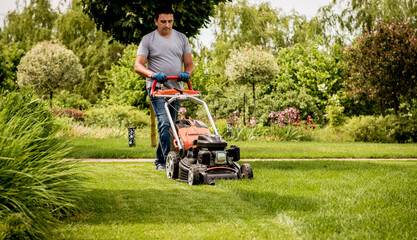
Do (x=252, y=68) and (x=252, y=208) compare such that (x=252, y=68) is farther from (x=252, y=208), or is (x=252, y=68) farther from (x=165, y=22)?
(x=252, y=208)

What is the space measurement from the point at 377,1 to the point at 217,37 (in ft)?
28.9

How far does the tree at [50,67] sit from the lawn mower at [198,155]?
14925 mm

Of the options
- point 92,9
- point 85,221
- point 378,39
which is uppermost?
point 378,39

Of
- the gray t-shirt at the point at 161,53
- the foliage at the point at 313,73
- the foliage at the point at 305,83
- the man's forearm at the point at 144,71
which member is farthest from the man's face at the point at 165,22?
the foliage at the point at 313,73

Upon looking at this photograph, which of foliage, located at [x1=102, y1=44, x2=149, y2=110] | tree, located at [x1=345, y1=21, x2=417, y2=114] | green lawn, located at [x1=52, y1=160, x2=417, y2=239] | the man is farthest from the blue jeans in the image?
foliage, located at [x1=102, y1=44, x2=149, y2=110]

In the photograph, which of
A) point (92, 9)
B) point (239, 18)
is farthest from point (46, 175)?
point (239, 18)

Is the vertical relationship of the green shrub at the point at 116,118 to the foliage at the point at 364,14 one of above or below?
below

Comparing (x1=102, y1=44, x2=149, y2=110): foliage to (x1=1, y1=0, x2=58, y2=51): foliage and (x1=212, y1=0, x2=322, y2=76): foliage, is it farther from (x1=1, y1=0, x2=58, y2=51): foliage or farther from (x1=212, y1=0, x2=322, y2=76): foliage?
(x1=1, y1=0, x2=58, y2=51): foliage

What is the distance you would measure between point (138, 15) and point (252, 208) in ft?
16.0

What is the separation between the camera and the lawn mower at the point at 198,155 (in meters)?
4.90

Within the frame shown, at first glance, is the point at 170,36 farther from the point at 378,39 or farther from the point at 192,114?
the point at 192,114

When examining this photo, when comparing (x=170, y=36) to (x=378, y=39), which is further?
(x=378, y=39)

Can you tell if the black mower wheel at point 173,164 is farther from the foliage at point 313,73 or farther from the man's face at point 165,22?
the foliage at point 313,73

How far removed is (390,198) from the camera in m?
4.08
